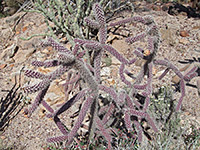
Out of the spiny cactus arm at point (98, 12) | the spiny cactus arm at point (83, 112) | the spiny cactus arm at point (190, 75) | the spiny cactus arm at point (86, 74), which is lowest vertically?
the spiny cactus arm at point (190, 75)

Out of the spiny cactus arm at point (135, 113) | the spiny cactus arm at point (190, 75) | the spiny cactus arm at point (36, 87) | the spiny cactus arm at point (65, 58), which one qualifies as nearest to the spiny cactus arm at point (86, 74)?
the spiny cactus arm at point (65, 58)

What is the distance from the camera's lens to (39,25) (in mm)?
4297

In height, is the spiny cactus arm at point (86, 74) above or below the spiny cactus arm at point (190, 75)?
above


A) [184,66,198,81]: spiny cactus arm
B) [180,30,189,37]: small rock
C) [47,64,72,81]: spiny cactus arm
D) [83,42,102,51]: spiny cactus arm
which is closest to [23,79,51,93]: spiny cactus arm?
[47,64,72,81]: spiny cactus arm

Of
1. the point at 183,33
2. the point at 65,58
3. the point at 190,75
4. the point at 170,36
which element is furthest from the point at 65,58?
the point at 183,33

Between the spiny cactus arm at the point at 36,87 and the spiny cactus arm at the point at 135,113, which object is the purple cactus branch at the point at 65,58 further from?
the spiny cactus arm at the point at 135,113

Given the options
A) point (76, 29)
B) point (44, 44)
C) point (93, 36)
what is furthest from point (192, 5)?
point (44, 44)

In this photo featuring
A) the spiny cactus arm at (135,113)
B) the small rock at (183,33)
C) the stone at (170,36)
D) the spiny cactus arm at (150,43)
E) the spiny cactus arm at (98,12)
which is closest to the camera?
the spiny cactus arm at (98,12)

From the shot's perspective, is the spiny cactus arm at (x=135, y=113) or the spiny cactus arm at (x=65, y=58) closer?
the spiny cactus arm at (x=65, y=58)

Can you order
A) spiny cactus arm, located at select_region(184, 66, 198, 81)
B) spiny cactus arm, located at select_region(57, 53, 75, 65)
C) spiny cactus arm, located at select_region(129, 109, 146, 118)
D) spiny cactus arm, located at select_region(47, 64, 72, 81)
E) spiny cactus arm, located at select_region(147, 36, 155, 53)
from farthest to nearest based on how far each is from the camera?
spiny cactus arm, located at select_region(184, 66, 198, 81), spiny cactus arm, located at select_region(129, 109, 146, 118), spiny cactus arm, located at select_region(147, 36, 155, 53), spiny cactus arm, located at select_region(47, 64, 72, 81), spiny cactus arm, located at select_region(57, 53, 75, 65)

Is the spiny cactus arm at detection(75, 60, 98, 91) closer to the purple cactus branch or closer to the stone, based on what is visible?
the purple cactus branch

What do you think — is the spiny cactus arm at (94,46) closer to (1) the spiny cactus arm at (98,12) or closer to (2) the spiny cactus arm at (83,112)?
(1) the spiny cactus arm at (98,12)

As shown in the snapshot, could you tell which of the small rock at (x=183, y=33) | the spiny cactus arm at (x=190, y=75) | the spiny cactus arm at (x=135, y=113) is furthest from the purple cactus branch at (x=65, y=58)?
the small rock at (x=183, y=33)

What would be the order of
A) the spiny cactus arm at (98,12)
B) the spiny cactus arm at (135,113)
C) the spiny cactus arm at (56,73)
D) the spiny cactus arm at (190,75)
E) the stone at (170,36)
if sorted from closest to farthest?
the spiny cactus arm at (56,73) → the spiny cactus arm at (98,12) → the spiny cactus arm at (135,113) → the spiny cactus arm at (190,75) → the stone at (170,36)
